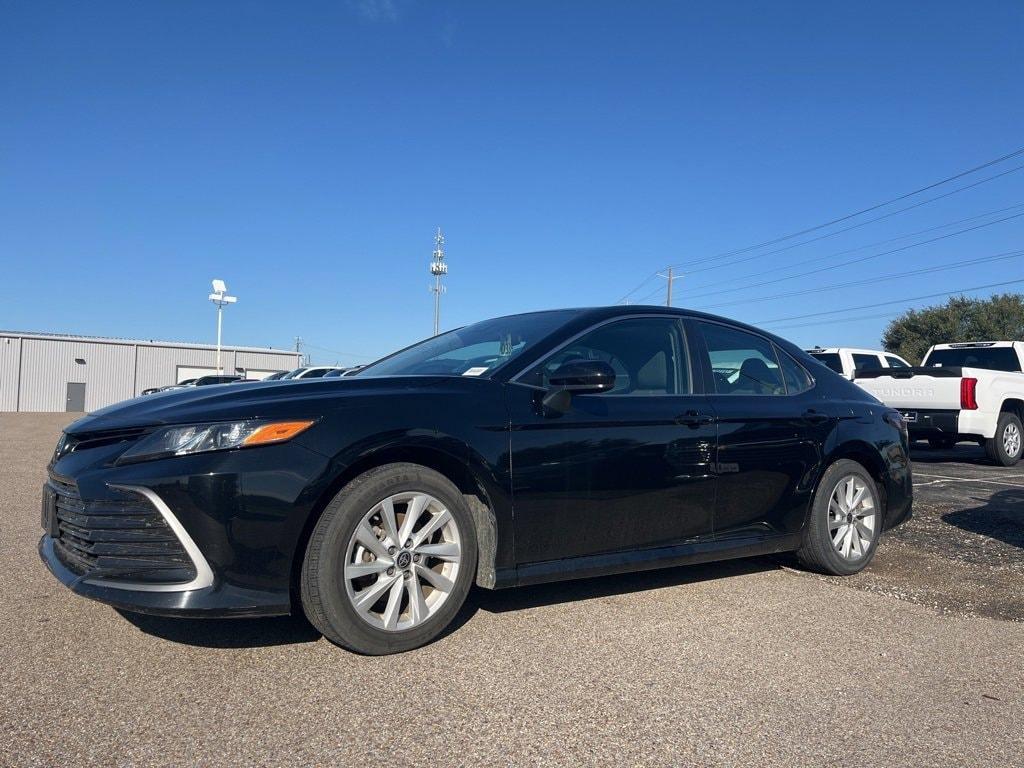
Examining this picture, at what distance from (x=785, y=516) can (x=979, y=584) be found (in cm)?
130

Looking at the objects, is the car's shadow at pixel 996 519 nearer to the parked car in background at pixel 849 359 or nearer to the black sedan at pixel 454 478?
the black sedan at pixel 454 478

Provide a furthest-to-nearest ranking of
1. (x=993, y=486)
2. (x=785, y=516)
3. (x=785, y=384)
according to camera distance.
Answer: (x=993, y=486) → (x=785, y=384) → (x=785, y=516)

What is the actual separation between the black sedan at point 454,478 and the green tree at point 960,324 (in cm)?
4810

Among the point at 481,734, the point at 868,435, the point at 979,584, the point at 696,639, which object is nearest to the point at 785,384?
the point at 868,435

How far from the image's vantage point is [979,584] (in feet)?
15.1

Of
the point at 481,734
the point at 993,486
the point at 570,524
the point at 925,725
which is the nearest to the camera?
the point at 481,734

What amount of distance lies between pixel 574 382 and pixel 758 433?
137cm

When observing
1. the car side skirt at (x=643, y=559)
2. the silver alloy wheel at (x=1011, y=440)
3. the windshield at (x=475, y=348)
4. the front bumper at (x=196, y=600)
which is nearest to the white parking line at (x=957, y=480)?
the silver alloy wheel at (x=1011, y=440)

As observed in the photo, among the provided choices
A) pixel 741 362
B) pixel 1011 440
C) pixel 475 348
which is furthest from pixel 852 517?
pixel 1011 440

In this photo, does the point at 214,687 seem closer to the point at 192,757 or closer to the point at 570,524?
the point at 192,757

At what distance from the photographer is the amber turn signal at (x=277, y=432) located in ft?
9.61

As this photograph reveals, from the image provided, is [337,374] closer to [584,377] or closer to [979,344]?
[584,377]

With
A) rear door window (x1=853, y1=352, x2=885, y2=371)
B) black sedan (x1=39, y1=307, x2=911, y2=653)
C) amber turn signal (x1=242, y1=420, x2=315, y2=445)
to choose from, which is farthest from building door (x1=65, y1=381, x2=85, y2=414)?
amber turn signal (x1=242, y1=420, x2=315, y2=445)

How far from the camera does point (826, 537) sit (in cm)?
459
